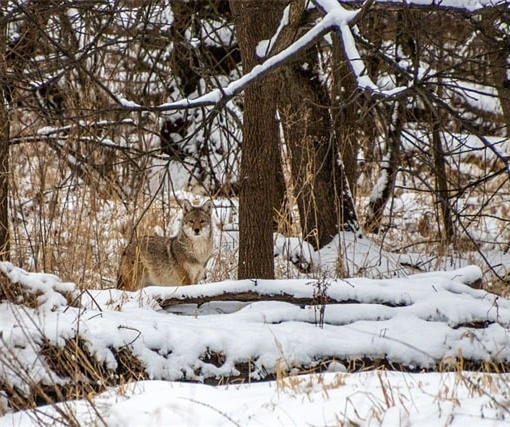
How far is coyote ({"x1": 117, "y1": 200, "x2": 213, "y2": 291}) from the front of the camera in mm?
11023

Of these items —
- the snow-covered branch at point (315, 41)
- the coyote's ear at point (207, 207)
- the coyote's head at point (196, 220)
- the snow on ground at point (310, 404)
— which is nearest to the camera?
the snow on ground at point (310, 404)

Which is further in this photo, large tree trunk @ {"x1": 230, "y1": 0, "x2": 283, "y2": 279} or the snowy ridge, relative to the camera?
large tree trunk @ {"x1": 230, "y1": 0, "x2": 283, "y2": 279}

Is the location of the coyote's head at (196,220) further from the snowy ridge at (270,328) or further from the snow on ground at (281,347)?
the snowy ridge at (270,328)

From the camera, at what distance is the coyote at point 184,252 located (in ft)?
36.2

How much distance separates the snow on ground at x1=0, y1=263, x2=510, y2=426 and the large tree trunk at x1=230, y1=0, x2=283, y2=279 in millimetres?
1255

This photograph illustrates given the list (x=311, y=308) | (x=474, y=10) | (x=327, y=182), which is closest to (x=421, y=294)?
(x=311, y=308)

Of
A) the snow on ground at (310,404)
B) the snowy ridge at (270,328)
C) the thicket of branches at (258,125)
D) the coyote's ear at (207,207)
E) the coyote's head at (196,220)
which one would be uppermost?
the thicket of branches at (258,125)

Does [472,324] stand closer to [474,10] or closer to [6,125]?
[474,10]

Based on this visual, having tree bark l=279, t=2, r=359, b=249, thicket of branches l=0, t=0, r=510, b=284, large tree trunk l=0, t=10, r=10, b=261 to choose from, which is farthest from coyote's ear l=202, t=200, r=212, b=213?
large tree trunk l=0, t=10, r=10, b=261

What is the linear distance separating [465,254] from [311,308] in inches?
196

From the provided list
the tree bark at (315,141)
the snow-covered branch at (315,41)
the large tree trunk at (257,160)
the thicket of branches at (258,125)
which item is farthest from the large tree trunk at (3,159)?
the tree bark at (315,141)

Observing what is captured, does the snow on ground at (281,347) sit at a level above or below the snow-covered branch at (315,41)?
below

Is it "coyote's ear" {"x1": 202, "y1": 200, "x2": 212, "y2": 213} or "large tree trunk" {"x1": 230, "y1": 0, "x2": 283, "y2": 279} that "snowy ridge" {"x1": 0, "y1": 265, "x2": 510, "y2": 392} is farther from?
"coyote's ear" {"x1": 202, "y1": 200, "x2": 212, "y2": 213}

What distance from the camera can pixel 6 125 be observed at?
8109 millimetres
